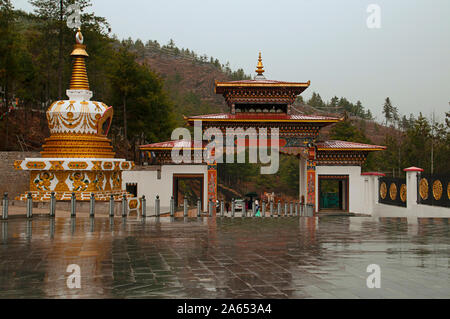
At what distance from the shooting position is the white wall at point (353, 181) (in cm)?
2630

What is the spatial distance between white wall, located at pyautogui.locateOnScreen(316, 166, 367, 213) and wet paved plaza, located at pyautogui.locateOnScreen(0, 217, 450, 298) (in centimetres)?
1291

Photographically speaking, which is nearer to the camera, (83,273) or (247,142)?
(83,273)

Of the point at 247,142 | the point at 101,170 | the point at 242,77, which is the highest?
the point at 242,77

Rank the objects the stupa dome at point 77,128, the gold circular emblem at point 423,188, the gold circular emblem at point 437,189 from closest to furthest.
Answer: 1. the gold circular emblem at point 437,189
2. the gold circular emblem at point 423,188
3. the stupa dome at point 77,128

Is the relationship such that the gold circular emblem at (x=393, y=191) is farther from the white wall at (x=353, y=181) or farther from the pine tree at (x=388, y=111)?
the pine tree at (x=388, y=111)

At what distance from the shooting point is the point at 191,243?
34.2 ft

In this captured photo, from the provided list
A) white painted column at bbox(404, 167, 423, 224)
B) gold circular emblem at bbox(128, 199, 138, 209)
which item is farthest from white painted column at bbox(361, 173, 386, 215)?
gold circular emblem at bbox(128, 199, 138, 209)

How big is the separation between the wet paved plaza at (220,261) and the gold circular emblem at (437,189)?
6483 mm

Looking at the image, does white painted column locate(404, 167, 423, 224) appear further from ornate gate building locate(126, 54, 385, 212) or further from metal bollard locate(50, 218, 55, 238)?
metal bollard locate(50, 218, 55, 238)

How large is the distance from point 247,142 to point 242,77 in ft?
337

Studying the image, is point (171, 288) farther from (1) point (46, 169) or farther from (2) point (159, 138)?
(2) point (159, 138)

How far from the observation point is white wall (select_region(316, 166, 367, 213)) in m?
26.3

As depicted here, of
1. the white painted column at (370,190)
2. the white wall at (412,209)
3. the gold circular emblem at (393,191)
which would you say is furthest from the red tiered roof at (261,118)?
the white wall at (412,209)

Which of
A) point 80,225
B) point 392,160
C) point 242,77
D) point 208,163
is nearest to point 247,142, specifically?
point 208,163
